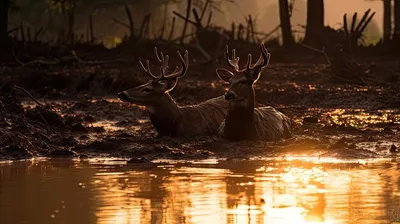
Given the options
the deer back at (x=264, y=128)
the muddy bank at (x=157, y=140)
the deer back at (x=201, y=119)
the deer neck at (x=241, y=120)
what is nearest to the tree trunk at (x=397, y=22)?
the muddy bank at (x=157, y=140)

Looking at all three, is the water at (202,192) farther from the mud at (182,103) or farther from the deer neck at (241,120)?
the deer neck at (241,120)

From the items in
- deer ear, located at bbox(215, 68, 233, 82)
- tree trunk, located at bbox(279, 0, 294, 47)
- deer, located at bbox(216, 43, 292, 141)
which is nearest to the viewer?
deer, located at bbox(216, 43, 292, 141)

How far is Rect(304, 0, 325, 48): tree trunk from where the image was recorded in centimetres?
3017

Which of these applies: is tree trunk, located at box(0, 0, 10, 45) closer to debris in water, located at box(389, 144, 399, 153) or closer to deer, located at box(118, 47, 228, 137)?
deer, located at box(118, 47, 228, 137)

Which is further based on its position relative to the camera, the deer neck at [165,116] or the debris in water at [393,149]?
the deer neck at [165,116]

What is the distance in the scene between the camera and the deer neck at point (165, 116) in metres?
16.7

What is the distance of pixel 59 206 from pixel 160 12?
229ft

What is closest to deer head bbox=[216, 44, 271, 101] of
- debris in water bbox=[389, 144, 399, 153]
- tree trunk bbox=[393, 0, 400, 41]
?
debris in water bbox=[389, 144, 399, 153]

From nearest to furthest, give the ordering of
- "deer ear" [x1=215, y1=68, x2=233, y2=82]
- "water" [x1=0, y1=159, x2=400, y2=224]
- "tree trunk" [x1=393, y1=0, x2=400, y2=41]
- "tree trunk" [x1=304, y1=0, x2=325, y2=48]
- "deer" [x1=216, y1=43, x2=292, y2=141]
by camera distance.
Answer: "water" [x1=0, y1=159, x2=400, y2=224], "deer" [x1=216, y1=43, x2=292, y2=141], "deer ear" [x1=215, y1=68, x2=233, y2=82], "tree trunk" [x1=304, y1=0, x2=325, y2=48], "tree trunk" [x1=393, y1=0, x2=400, y2=41]

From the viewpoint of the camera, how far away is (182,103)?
75.6ft

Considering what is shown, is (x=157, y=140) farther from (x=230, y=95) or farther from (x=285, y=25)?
(x=285, y=25)

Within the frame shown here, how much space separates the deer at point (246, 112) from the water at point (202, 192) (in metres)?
1.36

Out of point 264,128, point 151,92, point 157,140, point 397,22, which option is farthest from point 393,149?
point 397,22

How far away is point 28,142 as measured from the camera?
15.7 metres
